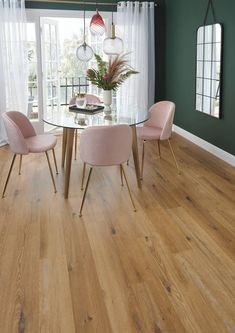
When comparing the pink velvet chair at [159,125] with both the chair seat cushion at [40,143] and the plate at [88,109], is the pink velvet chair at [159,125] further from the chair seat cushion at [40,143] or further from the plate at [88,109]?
the chair seat cushion at [40,143]

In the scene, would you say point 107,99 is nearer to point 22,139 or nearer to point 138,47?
point 22,139

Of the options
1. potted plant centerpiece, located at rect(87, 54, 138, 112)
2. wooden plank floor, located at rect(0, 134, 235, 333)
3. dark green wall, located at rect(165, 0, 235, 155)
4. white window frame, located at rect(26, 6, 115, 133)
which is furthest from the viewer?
white window frame, located at rect(26, 6, 115, 133)

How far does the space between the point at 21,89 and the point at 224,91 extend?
2989mm

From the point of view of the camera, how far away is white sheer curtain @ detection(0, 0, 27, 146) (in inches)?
192

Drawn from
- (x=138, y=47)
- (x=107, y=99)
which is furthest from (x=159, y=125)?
(x=138, y=47)

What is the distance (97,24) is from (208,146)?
236cm

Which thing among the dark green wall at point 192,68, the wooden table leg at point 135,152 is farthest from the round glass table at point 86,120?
the dark green wall at point 192,68

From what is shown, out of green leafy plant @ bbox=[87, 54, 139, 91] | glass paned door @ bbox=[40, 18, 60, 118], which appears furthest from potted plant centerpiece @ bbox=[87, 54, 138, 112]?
glass paned door @ bbox=[40, 18, 60, 118]

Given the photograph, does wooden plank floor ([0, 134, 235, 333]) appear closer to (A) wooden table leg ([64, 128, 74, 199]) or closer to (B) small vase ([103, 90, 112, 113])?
(A) wooden table leg ([64, 128, 74, 199])

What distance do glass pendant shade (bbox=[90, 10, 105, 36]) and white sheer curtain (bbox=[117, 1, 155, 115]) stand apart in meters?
1.93

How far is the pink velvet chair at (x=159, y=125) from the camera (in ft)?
12.0

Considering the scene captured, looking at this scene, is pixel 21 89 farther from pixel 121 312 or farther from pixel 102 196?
pixel 121 312

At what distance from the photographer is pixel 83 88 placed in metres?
8.02

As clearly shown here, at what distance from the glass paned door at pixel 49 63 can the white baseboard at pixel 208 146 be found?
2.17 meters
